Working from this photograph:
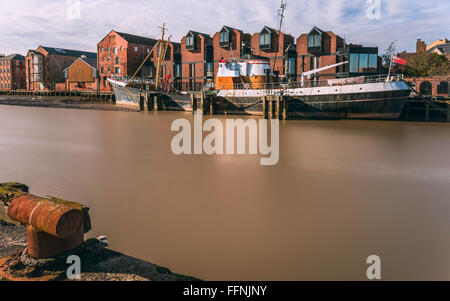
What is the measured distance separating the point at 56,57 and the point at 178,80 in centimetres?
3550

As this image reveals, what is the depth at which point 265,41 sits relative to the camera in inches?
1638

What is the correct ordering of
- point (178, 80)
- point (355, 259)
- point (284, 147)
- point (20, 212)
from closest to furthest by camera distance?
point (20, 212), point (355, 259), point (284, 147), point (178, 80)

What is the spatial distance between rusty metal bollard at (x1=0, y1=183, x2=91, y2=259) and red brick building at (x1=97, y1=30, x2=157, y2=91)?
170ft

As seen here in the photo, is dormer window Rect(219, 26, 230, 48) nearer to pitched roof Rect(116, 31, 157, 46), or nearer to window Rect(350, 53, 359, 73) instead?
window Rect(350, 53, 359, 73)

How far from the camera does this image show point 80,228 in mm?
4691

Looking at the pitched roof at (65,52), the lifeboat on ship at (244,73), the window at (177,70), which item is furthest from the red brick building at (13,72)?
the lifeboat on ship at (244,73)

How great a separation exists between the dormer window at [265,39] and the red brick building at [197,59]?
8.04m

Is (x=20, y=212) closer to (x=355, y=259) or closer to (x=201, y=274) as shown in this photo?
(x=201, y=274)

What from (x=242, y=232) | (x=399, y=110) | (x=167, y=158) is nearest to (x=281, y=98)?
(x=399, y=110)

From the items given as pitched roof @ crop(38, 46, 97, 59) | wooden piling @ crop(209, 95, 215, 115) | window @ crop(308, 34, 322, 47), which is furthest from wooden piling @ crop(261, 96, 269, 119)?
pitched roof @ crop(38, 46, 97, 59)

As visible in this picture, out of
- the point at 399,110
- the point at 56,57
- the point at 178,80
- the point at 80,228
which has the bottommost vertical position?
the point at 80,228

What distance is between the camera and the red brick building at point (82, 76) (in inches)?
2343

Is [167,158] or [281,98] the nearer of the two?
[167,158]

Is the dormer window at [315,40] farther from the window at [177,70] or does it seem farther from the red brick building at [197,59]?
the window at [177,70]
